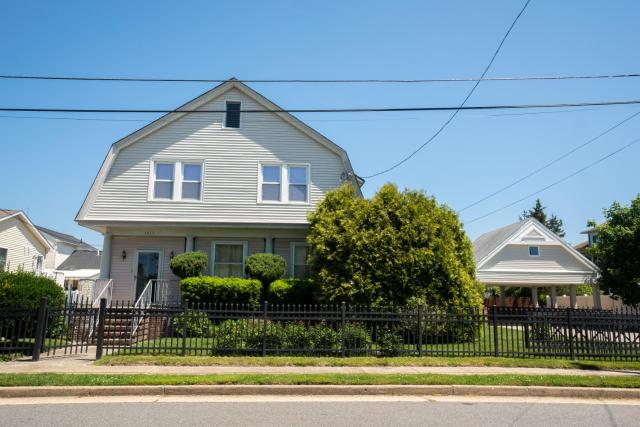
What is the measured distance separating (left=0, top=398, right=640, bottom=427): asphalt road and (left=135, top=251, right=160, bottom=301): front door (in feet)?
37.7

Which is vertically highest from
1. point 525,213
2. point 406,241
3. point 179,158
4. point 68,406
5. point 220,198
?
point 525,213

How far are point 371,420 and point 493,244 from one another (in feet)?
79.8

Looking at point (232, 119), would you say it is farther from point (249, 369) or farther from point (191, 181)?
point (249, 369)

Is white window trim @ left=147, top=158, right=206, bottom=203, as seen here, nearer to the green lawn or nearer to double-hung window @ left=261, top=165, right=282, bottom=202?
double-hung window @ left=261, top=165, right=282, bottom=202

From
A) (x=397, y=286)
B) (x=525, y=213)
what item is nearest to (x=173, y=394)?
(x=397, y=286)

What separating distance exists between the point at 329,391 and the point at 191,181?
12.9 m

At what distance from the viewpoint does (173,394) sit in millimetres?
8500

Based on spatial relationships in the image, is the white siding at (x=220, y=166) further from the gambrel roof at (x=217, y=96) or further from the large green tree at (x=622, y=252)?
the large green tree at (x=622, y=252)

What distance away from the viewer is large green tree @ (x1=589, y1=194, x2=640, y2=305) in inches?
952

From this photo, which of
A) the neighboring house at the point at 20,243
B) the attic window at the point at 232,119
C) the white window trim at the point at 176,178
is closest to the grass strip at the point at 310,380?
the white window trim at the point at 176,178

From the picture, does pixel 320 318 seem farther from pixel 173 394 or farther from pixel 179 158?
pixel 179 158

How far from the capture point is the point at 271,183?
19.9 meters

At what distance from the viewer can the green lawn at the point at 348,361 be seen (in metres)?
10.9

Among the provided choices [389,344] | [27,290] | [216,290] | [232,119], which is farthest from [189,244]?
[389,344]
